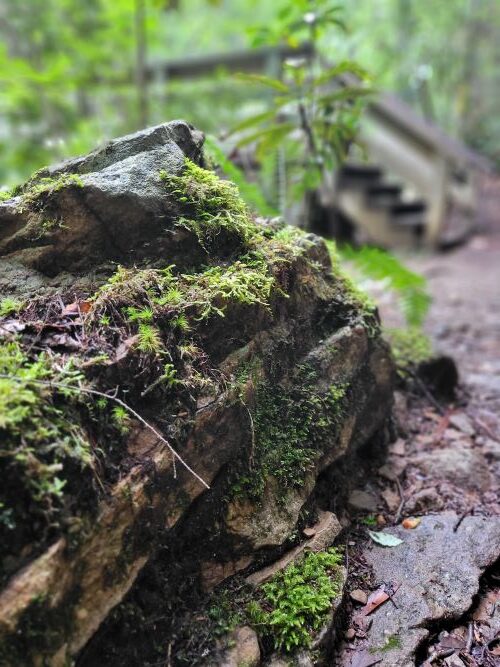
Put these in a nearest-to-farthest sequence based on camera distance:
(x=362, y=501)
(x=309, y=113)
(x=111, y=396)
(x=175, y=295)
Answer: (x=111, y=396) → (x=175, y=295) → (x=362, y=501) → (x=309, y=113)

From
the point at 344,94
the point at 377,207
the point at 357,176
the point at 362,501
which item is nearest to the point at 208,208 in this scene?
the point at 362,501

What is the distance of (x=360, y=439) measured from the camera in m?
2.59

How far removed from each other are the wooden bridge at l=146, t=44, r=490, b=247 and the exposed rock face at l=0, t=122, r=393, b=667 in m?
5.75

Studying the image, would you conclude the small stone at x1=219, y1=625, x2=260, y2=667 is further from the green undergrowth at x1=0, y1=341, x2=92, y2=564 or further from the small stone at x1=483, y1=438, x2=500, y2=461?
the small stone at x1=483, y1=438, x2=500, y2=461

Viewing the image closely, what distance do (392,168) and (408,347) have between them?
545cm

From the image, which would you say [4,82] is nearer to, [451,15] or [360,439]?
[360,439]

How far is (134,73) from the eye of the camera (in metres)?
8.15

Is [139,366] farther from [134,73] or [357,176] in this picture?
[134,73]

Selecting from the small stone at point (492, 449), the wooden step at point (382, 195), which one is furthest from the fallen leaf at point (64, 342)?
the wooden step at point (382, 195)

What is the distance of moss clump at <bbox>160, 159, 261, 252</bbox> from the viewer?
6.91ft

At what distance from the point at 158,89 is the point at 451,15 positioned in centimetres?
859

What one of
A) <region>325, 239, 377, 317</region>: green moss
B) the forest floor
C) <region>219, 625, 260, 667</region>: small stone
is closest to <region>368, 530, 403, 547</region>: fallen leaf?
the forest floor

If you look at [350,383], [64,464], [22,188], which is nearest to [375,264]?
[350,383]

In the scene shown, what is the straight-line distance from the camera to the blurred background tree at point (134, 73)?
6672 millimetres
